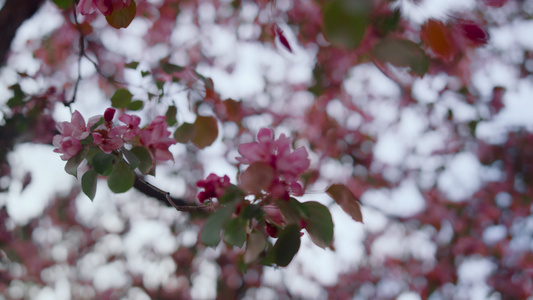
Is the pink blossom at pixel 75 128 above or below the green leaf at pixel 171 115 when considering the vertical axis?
above

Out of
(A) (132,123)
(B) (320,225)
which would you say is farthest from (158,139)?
(B) (320,225)

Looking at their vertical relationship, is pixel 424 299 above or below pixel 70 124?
below

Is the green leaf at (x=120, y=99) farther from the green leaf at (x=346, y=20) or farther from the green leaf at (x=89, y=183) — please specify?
the green leaf at (x=346, y=20)

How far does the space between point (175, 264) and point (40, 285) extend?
9.98 ft

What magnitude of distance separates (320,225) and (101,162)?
53 cm

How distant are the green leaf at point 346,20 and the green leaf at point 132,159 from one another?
649 millimetres

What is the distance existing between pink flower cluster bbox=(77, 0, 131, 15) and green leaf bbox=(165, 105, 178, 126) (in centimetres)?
45

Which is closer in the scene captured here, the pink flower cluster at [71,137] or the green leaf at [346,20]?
the green leaf at [346,20]

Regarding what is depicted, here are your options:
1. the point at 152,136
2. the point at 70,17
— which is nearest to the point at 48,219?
the point at 70,17

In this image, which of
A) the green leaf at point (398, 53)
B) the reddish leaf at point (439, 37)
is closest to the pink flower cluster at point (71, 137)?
the green leaf at point (398, 53)

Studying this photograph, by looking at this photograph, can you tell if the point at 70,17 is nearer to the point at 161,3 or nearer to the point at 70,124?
the point at 161,3

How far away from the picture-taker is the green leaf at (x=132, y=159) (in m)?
1.02

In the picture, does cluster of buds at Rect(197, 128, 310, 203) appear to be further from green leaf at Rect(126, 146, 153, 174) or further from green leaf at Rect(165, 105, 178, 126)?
green leaf at Rect(165, 105, 178, 126)

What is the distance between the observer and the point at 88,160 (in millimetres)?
1044
